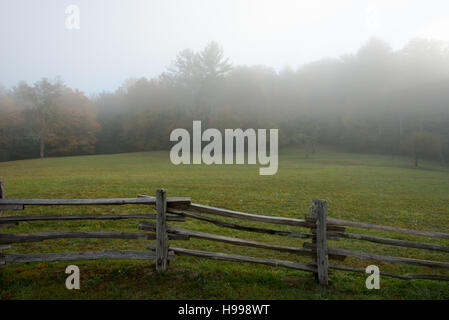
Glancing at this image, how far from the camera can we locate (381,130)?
6209cm

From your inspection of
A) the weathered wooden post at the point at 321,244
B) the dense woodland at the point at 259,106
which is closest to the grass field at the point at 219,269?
the weathered wooden post at the point at 321,244

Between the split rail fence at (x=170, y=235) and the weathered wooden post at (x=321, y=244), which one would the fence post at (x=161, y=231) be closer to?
the split rail fence at (x=170, y=235)

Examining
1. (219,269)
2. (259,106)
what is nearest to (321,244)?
(219,269)

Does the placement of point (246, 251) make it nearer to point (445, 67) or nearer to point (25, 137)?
point (25, 137)

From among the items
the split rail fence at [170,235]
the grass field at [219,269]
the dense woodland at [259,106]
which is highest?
the dense woodland at [259,106]

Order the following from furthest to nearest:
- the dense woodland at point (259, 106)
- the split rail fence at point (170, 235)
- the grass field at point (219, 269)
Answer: the dense woodland at point (259, 106) → the split rail fence at point (170, 235) → the grass field at point (219, 269)

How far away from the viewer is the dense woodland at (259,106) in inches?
2039

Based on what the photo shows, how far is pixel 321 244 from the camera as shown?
5.73 m

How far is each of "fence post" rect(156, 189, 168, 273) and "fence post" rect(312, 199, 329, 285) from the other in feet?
9.83

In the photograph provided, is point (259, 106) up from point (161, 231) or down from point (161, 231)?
up

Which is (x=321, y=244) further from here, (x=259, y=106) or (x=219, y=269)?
(x=259, y=106)

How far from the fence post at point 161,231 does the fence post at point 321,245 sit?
2996mm

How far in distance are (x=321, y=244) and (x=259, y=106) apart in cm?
6283
